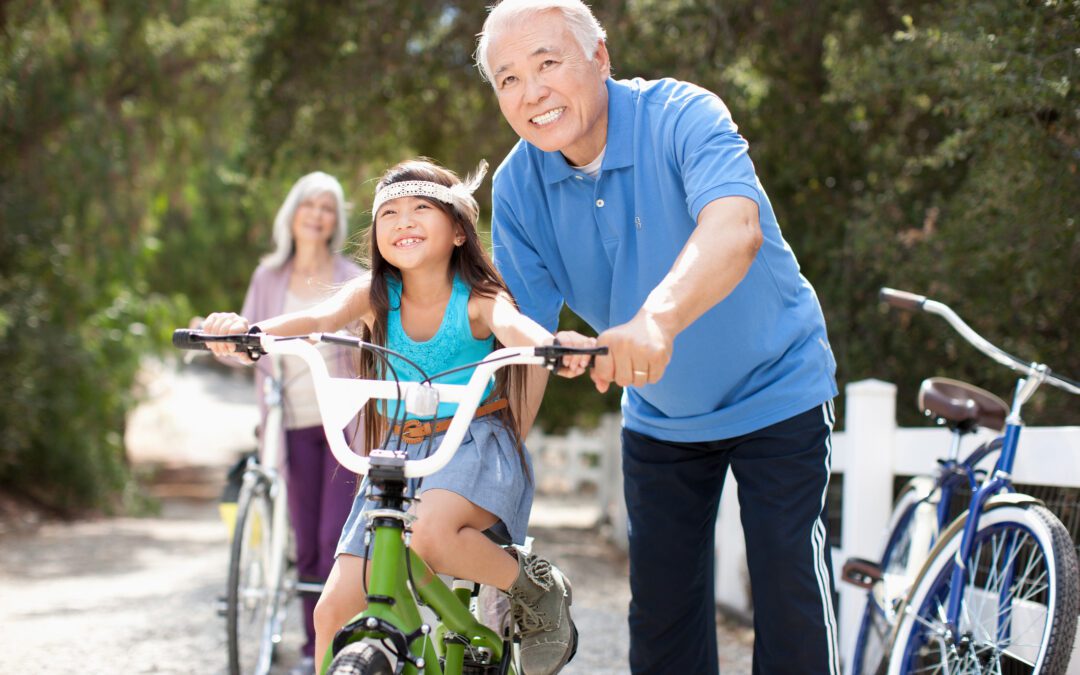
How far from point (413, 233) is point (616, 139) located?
1.90ft

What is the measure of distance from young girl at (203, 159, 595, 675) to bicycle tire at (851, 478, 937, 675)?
5.91 feet

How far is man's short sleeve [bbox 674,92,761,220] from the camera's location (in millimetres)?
2638

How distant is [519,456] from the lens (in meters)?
2.97

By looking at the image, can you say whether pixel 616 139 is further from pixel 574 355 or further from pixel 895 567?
pixel 895 567

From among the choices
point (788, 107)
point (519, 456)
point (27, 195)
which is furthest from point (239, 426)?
point (519, 456)

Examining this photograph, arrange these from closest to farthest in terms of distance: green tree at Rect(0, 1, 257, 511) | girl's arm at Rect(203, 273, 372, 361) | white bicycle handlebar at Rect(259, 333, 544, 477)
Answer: white bicycle handlebar at Rect(259, 333, 544, 477), girl's arm at Rect(203, 273, 372, 361), green tree at Rect(0, 1, 257, 511)

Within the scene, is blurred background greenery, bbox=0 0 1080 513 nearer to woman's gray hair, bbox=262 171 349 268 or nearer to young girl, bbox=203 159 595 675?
young girl, bbox=203 159 595 675

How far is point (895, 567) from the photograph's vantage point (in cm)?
465

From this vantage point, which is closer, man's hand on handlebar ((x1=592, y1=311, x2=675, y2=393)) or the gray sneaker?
man's hand on handlebar ((x1=592, y1=311, x2=675, y2=393))

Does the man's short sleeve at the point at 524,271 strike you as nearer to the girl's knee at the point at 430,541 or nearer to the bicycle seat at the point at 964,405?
the girl's knee at the point at 430,541

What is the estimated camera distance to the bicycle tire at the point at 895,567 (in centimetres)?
434

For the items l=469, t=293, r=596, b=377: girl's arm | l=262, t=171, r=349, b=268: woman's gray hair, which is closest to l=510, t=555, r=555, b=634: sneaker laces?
l=469, t=293, r=596, b=377: girl's arm

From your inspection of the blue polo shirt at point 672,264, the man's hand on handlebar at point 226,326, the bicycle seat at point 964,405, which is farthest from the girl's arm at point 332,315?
the bicycle seat at point 964,405

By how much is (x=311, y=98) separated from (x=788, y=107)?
385 cm
